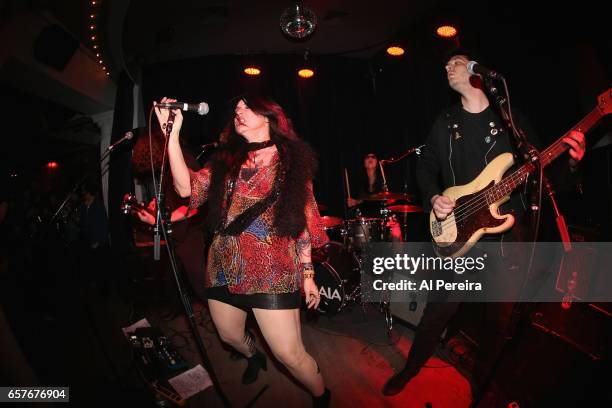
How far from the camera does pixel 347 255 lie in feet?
12.9

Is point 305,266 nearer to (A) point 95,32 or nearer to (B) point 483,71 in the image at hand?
(B) point 483,71

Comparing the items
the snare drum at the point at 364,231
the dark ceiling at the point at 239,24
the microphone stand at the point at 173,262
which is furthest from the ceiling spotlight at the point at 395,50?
the microphone stand at the point at 173,262

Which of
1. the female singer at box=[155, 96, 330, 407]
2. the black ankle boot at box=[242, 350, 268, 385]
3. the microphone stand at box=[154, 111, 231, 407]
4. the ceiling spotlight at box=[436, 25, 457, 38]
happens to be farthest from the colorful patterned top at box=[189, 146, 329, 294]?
the ceiling spotlight at box=[436, 25, 457, 38]

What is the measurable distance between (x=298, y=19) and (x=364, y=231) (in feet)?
8.96

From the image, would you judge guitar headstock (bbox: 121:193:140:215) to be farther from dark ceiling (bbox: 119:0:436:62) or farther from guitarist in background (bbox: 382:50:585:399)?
guitarist in background (bbox: 382:50:585:399)

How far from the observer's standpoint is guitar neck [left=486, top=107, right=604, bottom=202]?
1.72 metres

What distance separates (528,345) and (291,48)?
18.5 feet

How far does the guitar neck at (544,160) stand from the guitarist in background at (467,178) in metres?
0.11

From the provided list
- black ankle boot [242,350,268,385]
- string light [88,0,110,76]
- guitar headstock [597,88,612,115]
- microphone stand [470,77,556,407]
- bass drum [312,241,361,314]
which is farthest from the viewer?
bass drum [312,241,361,314]

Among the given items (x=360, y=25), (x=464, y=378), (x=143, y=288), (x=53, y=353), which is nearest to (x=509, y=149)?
(x=464, y=378)

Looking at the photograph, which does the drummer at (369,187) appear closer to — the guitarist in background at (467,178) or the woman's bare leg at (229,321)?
the guitarist in background at (467,178)

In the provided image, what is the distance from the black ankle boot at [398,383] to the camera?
2.32 meters

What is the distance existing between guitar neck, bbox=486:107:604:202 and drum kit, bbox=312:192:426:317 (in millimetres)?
1817

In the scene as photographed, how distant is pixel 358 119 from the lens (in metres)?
6.68
